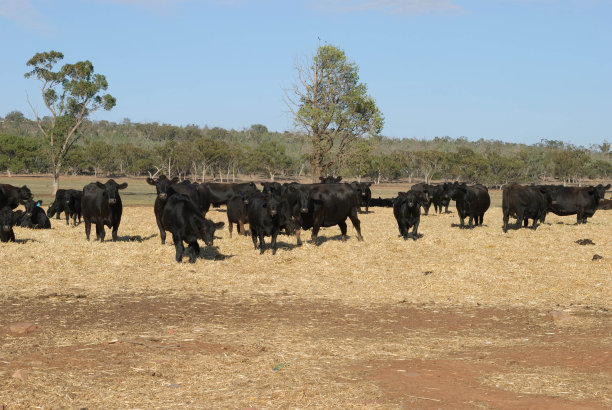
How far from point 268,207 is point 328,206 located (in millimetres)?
2783

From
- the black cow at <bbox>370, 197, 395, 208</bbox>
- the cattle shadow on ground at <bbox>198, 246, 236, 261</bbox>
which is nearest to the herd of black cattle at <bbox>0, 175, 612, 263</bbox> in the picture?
the cattle shadow on ground at <bbox>198, 246, 236, 261</bbox>

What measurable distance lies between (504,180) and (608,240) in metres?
87.6

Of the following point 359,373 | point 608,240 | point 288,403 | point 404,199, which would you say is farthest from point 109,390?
point 608,240

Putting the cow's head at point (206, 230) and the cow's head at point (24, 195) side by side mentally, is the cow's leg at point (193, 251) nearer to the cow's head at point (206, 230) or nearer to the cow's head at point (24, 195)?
the cow's head at point (206, 230)

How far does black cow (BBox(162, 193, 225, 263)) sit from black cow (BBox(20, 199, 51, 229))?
809 cm

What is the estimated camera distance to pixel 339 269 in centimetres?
1432

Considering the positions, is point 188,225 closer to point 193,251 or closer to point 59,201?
point 193,251

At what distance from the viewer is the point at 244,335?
855cm

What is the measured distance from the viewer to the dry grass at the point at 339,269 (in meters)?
12.0

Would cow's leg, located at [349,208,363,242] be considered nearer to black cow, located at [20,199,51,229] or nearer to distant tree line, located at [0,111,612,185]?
black cow, located at [20,199,51,229]

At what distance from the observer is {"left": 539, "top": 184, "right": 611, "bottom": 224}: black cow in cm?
2459

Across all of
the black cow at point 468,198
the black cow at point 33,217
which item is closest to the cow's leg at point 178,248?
the black cow at point 33,217

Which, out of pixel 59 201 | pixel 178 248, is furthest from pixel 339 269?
pixel 59 201

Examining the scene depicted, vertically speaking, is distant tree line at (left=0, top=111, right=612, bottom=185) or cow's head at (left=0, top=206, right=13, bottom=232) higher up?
distant tree line at (left=0, top=111, right=612, bottom=185)
